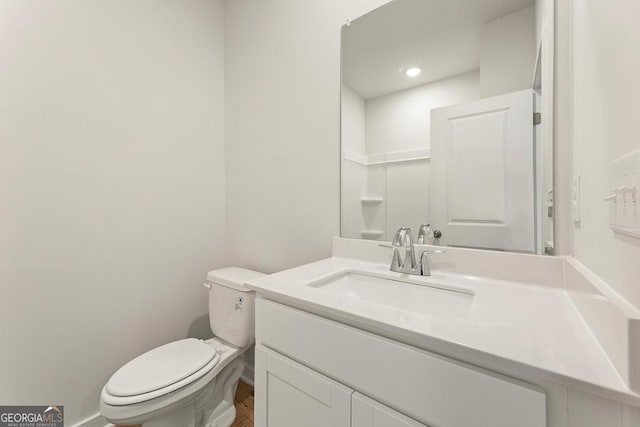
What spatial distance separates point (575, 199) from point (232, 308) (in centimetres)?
138

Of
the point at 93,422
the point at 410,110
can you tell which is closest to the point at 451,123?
the point at 410,110

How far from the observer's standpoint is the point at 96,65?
1211 millimetres

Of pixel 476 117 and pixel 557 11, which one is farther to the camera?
pixel 476 117

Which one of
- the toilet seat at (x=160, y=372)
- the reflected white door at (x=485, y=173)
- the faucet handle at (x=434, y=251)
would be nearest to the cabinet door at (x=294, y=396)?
the toilet seat at (x=160, y=372)

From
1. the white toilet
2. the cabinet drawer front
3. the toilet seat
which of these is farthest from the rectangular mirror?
the toilet seat

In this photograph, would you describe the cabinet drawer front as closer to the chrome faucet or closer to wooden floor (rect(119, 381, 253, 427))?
the chrome faucet

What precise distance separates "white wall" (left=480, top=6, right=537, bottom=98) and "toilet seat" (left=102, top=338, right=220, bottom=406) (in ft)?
5.07

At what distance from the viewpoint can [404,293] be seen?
88cm

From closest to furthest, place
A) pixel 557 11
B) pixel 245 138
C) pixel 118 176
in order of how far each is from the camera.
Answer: pixel 557 11 < pixel 118 176 < pixel 245 138

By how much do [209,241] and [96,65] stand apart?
1.06 m

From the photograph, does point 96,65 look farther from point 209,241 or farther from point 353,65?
point 353,65

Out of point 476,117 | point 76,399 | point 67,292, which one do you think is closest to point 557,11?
point 476,117

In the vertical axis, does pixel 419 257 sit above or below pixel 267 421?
above

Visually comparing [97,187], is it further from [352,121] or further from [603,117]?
[603,117]
